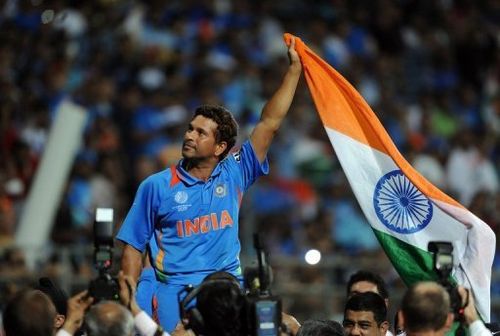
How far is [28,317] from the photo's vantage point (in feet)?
22.2

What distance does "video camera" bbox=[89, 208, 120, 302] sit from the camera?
6.91 meters

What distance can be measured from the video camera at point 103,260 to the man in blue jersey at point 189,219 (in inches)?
64.9

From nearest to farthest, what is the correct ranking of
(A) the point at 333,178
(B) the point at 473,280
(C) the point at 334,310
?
(B) the point at 473,280, (C) the point at 334,310, (A) the point at 333,178

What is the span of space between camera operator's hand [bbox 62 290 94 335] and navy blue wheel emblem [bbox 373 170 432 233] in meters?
2.85

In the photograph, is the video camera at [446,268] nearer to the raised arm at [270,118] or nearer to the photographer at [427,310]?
the photographer at [427,310]

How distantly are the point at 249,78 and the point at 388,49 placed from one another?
312cm

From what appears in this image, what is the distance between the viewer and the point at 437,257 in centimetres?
704

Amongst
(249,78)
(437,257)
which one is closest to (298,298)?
(249,78)

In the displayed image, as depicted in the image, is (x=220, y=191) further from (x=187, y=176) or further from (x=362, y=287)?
(x=362, y=287)

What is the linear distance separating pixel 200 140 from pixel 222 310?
2.08 m

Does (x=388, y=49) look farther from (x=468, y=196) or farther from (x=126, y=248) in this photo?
(x=126, y=248)

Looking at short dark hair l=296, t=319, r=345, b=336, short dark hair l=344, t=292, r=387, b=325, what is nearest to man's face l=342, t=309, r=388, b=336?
short dark hair l=344, t=292, r=387, b=325

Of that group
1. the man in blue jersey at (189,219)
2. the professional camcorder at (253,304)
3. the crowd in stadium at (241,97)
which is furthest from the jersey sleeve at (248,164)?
the crowd in stadium at (241,97)

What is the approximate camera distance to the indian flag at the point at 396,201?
873cm
